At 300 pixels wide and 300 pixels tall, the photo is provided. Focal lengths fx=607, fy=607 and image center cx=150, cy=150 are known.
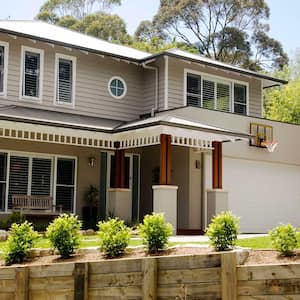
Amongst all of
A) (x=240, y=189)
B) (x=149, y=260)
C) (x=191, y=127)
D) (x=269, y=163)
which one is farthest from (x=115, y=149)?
(x=149, y=260)

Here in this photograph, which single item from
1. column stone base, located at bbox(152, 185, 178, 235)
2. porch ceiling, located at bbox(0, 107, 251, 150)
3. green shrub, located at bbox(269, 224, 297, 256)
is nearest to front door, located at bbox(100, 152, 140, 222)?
porch ceiling, located at bbox(0, 107, 251, 150)

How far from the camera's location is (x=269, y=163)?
20922mm

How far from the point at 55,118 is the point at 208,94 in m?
6.04

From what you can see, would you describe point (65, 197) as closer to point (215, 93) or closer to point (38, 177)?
point (38, 177)

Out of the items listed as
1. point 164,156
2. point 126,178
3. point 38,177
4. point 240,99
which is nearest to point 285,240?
point 164,156

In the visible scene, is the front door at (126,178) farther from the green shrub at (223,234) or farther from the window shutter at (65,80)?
the green shrub at (223,234)

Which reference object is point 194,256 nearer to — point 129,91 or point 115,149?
point 115,149

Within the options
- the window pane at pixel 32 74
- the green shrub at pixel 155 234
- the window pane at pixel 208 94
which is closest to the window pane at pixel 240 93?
the window pane at pixel 208 94

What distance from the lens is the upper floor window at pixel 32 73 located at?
17.6 metres

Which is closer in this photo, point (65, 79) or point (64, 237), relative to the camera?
point (64, 237)

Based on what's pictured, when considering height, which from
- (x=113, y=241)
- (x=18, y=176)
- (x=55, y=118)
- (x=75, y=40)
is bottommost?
(x=113, y=241)

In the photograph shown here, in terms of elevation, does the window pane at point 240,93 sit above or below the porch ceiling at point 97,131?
above

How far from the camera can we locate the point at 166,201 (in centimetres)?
1568

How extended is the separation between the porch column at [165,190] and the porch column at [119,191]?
6.42 feet
